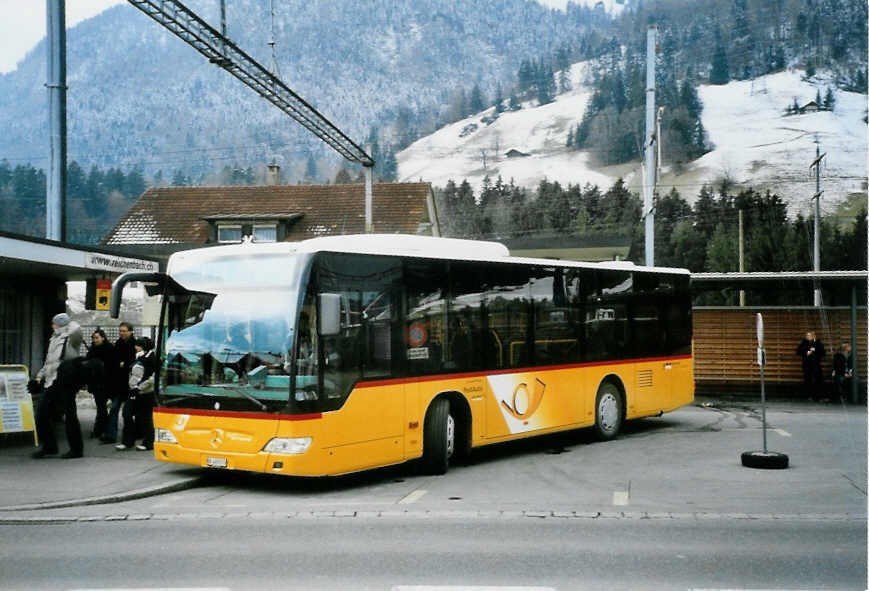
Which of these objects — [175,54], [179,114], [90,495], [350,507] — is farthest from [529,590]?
[175,54]

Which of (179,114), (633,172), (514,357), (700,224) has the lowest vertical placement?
(514,357)

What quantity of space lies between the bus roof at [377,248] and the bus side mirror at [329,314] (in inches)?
24.0

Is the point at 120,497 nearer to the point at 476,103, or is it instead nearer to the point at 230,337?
the point at 230,337

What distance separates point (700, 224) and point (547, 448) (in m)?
83.6

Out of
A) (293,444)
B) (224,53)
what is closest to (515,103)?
(224,53)

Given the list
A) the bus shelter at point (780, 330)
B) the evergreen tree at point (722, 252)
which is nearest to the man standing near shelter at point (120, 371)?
the bus shelter at point (780, 330)

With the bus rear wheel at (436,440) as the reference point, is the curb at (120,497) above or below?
below

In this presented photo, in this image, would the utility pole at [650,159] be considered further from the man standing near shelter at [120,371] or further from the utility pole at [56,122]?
the man standing near shelter at [120,371]

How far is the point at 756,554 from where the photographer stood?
7816mm

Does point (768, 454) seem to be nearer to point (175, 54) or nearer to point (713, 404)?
point (713, 404)

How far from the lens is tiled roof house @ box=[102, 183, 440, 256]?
45.0 metres

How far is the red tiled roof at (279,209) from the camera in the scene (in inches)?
1802

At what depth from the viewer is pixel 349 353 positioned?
436 inches

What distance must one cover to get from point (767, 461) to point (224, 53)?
9.85 meters
